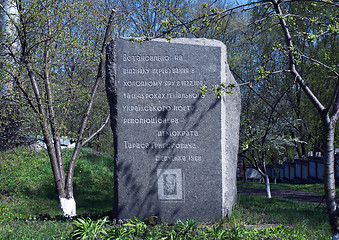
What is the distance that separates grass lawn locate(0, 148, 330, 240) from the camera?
528 cm

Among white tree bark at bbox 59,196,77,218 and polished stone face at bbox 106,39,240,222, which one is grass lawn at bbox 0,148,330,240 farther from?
white tree bark at bbox 59,196,77,218

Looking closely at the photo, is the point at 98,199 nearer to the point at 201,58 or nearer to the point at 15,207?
the point at 15,207

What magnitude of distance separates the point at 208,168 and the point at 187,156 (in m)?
0.41

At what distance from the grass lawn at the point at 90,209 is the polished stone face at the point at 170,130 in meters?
0.49

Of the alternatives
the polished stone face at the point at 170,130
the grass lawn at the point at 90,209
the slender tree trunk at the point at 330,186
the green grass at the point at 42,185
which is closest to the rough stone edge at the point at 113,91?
the polished stone face at the point at 170,130

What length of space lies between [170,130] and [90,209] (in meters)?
7.33

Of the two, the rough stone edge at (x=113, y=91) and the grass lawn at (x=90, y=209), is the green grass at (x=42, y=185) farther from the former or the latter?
the rough stone edge at (x=113, y=91)

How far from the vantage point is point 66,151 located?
18.5 metres

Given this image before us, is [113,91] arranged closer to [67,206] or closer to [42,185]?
[67,206]

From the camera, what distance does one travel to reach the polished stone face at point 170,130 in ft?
21.2

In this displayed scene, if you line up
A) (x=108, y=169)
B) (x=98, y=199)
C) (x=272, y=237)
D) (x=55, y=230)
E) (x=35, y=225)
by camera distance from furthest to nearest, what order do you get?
(x=108, y=169)
(x=98, y=199)
(x=35, y=225)
(x=55, y=230)
(x=272, y=237)

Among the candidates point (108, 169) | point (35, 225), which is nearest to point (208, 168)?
point (35, 225)

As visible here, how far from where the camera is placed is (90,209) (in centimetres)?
1277

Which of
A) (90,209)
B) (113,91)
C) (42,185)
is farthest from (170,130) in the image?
(42,185)
